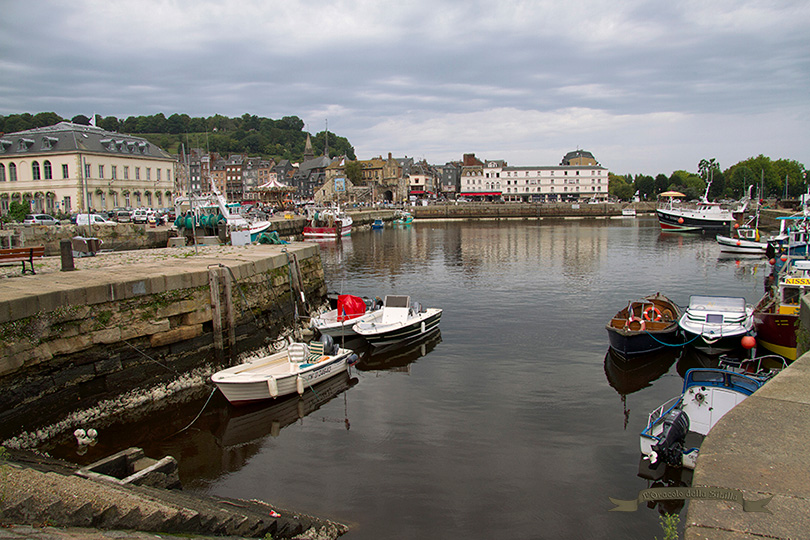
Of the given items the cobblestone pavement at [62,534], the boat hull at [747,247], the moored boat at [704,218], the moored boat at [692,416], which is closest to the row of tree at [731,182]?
the moored boat at [704,218]

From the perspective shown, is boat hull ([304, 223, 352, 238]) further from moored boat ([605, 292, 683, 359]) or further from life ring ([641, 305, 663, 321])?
life ring ([641, 305, 663, 321])

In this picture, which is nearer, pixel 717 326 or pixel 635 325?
pixel 717 326

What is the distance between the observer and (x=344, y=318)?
19.8 metres

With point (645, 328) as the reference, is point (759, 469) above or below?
above

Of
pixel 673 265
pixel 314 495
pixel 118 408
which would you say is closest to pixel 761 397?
pixel 314 495

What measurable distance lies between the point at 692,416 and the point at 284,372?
10.1 m

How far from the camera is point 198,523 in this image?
6.42 meters

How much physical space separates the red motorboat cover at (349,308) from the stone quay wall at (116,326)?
248cm

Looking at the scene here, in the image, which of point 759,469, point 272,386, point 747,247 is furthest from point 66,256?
point 747,247

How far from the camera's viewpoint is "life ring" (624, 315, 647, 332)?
17.3 meters

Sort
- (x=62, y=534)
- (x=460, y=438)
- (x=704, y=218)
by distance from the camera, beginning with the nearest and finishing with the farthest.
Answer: (x=62, y=534) → (x=460, y=438) → (x=704, y=218)

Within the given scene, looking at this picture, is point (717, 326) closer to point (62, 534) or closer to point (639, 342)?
point (639, 342)

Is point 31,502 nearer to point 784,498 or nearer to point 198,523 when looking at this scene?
point 198,523

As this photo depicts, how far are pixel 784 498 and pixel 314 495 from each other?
7.78m
